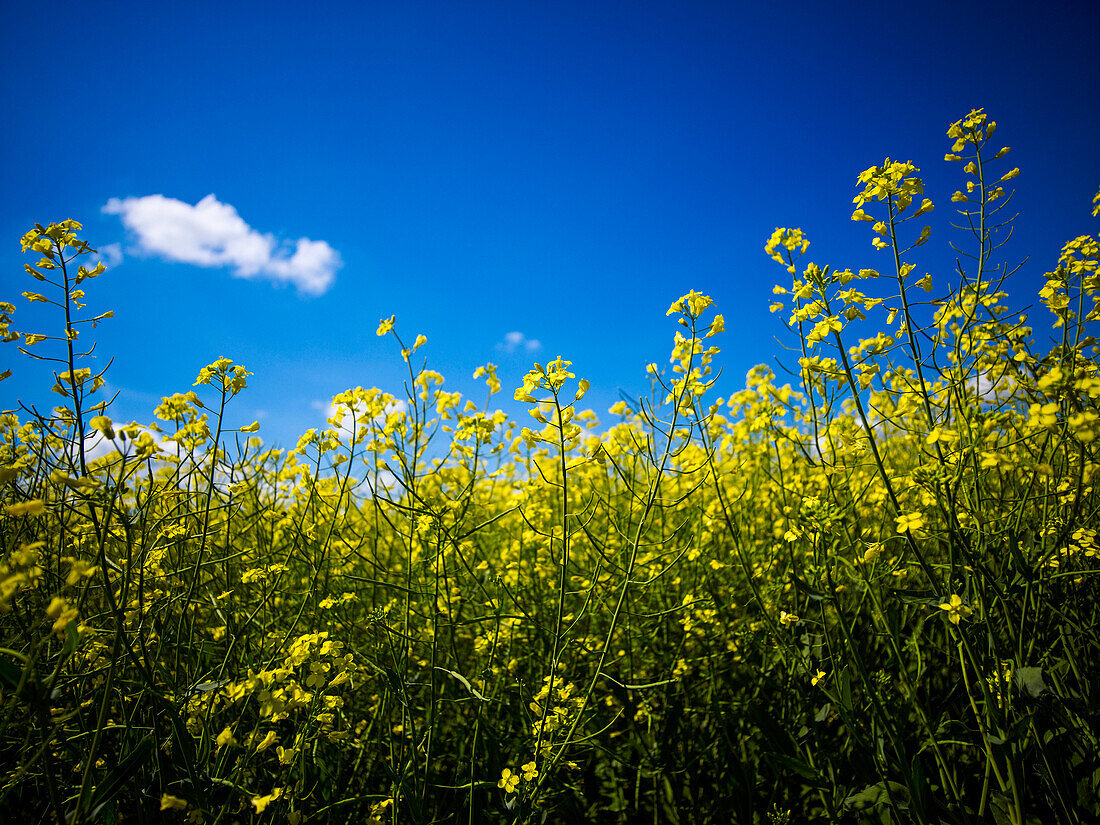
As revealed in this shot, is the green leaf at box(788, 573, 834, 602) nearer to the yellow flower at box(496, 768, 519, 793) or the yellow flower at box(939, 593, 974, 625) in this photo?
the yellow flower at box(939, 593, 974, 625)

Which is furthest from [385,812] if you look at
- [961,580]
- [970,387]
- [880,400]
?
[880,400]

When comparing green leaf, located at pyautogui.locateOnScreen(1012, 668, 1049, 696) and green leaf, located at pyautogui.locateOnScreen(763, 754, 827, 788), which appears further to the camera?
green leaf, located at pyautogui.locateOnScreen(763, 754, 827, 788)

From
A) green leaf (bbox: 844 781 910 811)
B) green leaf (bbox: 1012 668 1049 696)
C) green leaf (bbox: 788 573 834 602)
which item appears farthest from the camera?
green leaf (bbox: 788 573 834 602)

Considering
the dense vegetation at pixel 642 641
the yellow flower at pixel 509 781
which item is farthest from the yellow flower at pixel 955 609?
the yellow flower at pixel 509 781

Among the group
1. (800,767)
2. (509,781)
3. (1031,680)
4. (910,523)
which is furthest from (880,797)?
(509,781)

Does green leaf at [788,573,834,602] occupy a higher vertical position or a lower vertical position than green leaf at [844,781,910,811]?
higher

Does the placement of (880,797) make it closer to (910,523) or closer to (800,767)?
(800,767)

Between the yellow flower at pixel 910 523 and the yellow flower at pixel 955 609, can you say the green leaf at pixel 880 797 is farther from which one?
the yellow flower at pixel 910 523

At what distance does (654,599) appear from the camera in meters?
2.74

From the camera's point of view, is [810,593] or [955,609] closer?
[955,609]

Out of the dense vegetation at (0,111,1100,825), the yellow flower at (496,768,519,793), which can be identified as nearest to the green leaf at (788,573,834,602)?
the dense vegetation at (0,111,1100,825)

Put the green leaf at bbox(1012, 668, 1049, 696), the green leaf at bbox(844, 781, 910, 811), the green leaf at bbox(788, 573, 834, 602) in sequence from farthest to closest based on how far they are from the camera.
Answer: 1. the green leaf at bbox(788, 573, 834, 602)
2. the green leaf at bbox(844, 781, 910, 811)
3. the green leaf at bbox(1012, 668, 1049, 696)

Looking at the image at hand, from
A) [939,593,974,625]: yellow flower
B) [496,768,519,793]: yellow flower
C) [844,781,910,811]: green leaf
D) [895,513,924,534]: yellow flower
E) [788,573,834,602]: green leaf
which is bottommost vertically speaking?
[844,781,910,811]: green leaf

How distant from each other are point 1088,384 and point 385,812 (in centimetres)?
235
